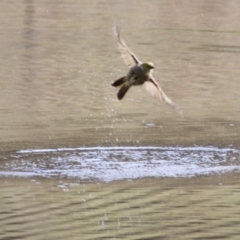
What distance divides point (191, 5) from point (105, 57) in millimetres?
6091

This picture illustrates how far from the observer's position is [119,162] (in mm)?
7238

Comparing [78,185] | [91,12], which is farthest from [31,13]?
[78,185]

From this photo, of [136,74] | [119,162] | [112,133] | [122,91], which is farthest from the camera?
[112,133]

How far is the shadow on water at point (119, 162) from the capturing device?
6.88m

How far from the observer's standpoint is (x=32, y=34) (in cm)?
1307

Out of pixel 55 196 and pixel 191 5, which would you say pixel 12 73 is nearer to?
pixel 55 196

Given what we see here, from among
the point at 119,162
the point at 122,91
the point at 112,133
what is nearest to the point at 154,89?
the point at 122,91

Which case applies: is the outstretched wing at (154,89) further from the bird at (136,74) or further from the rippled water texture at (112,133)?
the rippled water texture at (112,133)

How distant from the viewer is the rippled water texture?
5730 millimetres

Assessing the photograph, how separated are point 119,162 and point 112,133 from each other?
0.93m

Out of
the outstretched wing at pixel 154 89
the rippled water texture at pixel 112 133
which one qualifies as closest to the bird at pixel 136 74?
the outstretched wing at pixel 154 89

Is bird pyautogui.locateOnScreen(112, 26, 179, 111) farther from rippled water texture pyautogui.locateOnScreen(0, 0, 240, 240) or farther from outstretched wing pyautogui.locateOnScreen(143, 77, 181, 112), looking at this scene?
rippled water texture pyautogui.locateOnScreen(0, 0, 240, 240)

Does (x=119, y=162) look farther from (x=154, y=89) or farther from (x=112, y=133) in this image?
(x=154, y=89)

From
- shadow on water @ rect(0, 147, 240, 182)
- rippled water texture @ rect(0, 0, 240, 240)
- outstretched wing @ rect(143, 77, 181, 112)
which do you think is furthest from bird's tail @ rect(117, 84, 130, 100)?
shadow on water @ rect(0, 147, 240, 182)
